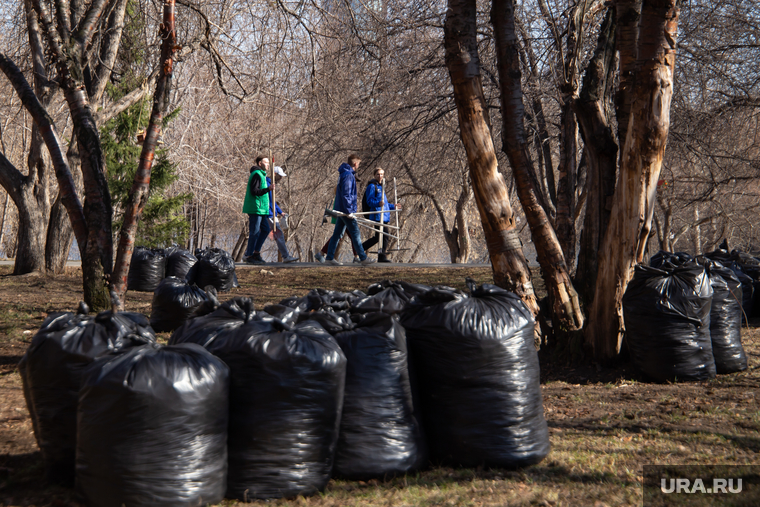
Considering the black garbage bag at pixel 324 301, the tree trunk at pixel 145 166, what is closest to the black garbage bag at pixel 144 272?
the tree trunk at pixel 145 166

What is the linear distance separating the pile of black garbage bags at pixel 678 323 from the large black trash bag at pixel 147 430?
11.7 feet

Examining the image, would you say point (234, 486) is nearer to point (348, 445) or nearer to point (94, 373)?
point (348, 445)

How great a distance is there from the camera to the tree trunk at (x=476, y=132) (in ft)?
17.5

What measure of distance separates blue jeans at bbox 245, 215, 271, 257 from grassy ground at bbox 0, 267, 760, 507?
5390mm

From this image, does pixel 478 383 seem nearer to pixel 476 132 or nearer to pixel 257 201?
pixel 476 132

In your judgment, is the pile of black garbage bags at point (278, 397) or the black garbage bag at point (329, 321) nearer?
the pile of black garbage bags at point (278, 397)

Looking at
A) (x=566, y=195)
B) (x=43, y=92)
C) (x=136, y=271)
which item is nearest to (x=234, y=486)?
(x=566, y=195)

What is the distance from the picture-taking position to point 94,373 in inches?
95.8

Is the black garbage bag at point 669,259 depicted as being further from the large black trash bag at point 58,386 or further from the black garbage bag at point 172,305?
the black garbage bag at point 172,305

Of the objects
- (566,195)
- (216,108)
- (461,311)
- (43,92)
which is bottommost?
(461,311)

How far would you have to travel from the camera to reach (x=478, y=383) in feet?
9.89

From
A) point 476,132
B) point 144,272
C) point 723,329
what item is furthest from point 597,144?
point 144,272

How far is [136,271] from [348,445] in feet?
25.9

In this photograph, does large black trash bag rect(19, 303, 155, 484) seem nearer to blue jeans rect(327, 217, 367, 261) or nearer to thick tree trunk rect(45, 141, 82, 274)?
blue jeans rect(327, 217, 367, 261)
